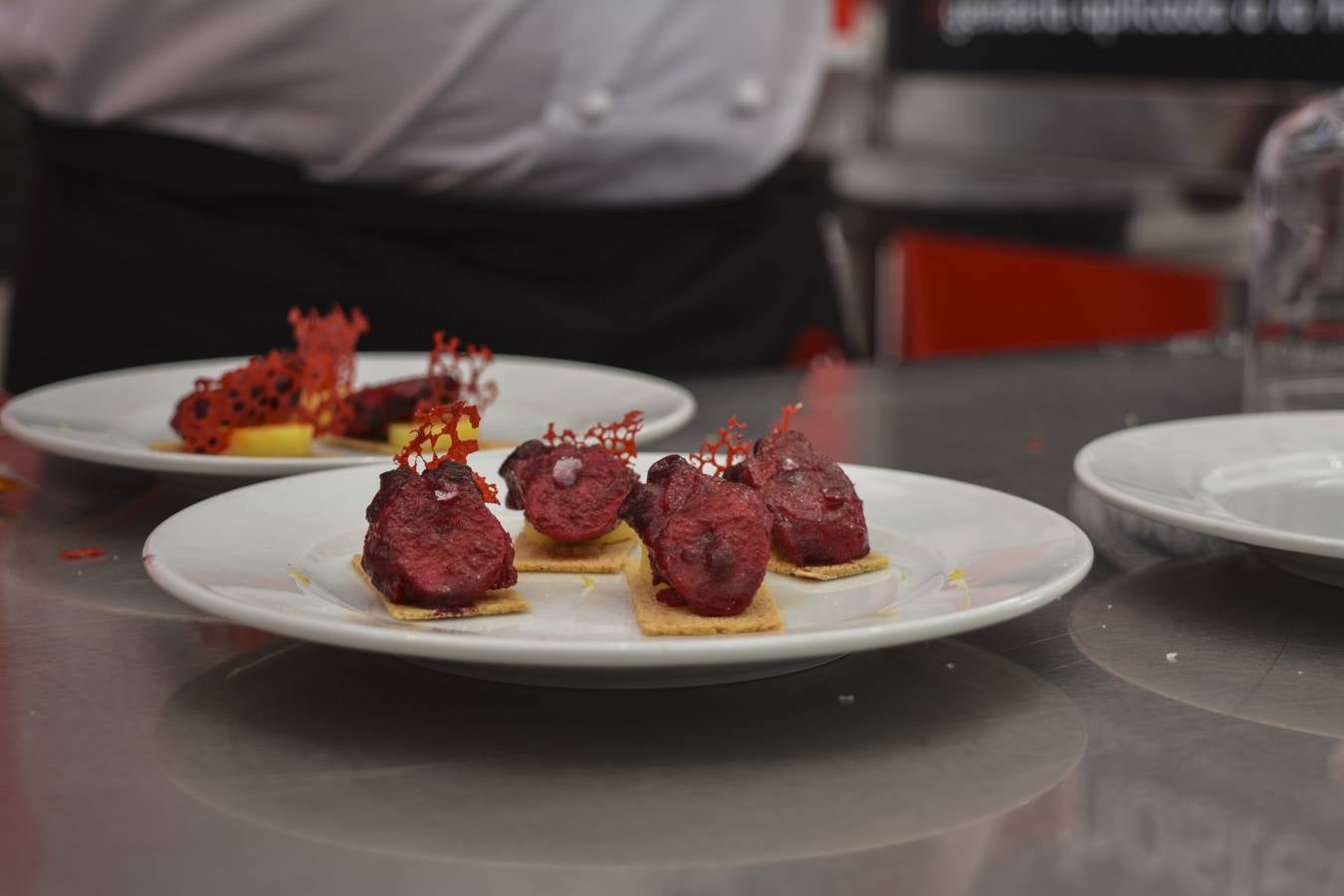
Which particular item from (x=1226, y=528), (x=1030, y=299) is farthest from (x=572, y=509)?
(x=1030, y=299)

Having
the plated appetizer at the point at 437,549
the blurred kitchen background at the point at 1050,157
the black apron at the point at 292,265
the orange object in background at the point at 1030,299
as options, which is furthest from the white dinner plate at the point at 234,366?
the orange object in background at the point at 1030,299

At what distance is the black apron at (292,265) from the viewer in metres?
2.00

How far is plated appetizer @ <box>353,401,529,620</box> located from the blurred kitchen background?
7.53 ft

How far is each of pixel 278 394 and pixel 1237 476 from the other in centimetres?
72

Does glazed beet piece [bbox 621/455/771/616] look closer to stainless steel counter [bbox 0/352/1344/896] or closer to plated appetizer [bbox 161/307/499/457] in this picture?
stainless steel counter [bbox 0/352/1344/896]

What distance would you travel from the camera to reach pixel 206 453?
1.25 metres

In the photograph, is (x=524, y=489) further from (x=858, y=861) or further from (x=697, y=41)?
(x=697, y=41)

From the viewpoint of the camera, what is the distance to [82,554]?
1107 millimetres

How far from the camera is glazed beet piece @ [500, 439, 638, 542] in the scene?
3.15ft

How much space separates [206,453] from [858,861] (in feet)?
2.50

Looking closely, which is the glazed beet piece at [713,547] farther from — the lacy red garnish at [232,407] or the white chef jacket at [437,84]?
the white chef jacket at [437,84]

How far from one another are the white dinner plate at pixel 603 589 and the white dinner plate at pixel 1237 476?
0.28 ft

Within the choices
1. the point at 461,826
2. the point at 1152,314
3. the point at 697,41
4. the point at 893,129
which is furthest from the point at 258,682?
the point at 893,129

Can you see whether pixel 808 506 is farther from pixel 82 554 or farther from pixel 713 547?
pixel 82 554
